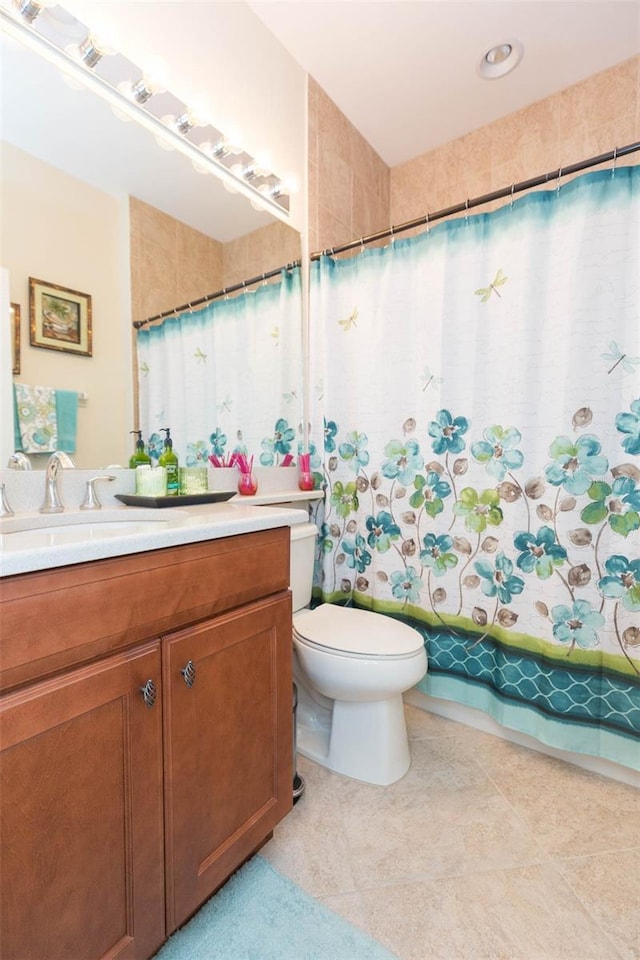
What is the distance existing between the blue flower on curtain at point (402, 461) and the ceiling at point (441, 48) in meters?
1.63

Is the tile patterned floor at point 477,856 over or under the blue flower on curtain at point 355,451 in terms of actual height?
under

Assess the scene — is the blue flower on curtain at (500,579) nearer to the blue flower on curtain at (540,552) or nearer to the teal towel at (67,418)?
the blue flower on curtain at (540,552)

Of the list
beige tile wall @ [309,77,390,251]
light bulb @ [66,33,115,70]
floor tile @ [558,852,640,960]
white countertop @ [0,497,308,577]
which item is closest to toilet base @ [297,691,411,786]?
floor tile @ [558,852,640,960]

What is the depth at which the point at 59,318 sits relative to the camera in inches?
47.9

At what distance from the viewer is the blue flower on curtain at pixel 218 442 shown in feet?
5.64

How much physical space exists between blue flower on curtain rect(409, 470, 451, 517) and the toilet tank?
0.43 meters

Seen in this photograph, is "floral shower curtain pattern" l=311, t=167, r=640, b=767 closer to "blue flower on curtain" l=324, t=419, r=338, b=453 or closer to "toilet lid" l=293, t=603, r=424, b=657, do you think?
"blue flower on curtain" l=324, t=419, r=338, b=453

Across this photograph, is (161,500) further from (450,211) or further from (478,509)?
(450,211)

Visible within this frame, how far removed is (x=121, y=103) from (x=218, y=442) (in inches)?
42.6

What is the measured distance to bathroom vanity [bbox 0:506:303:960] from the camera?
0.64m

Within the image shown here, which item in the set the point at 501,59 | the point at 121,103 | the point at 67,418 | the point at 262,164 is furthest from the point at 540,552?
the point at 501,59

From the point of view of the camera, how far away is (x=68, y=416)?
49.1 inches

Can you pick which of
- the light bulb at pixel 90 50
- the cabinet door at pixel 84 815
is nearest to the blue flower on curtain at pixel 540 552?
the cabinet door at pixel 84 815

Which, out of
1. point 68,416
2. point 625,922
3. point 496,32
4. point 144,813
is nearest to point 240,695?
point 144,813
